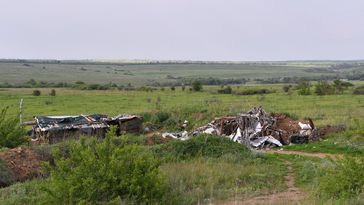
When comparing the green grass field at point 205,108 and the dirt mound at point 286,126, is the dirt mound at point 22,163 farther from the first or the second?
the green grass field at point 205,108

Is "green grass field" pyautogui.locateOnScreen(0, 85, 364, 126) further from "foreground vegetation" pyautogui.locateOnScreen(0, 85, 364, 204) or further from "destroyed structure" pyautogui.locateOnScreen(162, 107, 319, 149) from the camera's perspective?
"foreground vegetation" pyautogui.locateOnScreen(0, 85, 364, 204)

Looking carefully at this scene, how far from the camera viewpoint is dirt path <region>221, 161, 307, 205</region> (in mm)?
9305

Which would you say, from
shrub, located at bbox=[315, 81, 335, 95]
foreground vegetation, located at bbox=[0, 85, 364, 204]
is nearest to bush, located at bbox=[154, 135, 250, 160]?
foreground vegetation, located at bbox=[0, 85, 364, 204]

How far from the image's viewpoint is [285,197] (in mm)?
10398

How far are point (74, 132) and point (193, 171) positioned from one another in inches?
413

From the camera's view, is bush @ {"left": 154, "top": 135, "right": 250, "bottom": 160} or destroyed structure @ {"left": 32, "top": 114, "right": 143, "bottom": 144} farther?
destroyed structure @ {"left": 32, "top": 114, "right": 143, "bottom": 144}

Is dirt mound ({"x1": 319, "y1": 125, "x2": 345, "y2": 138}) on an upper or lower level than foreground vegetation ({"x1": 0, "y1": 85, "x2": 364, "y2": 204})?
lower

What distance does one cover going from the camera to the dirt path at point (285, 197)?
9305mm

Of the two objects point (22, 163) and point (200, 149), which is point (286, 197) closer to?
point (200, 149)

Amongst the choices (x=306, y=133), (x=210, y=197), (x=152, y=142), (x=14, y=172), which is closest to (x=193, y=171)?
(x=210, y=197)

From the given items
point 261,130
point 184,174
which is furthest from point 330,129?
point 184,174

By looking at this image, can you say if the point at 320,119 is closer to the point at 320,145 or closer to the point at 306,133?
the point at 306,133

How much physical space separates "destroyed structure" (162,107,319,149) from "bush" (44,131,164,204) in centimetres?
1141

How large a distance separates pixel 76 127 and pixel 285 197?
1313cm
